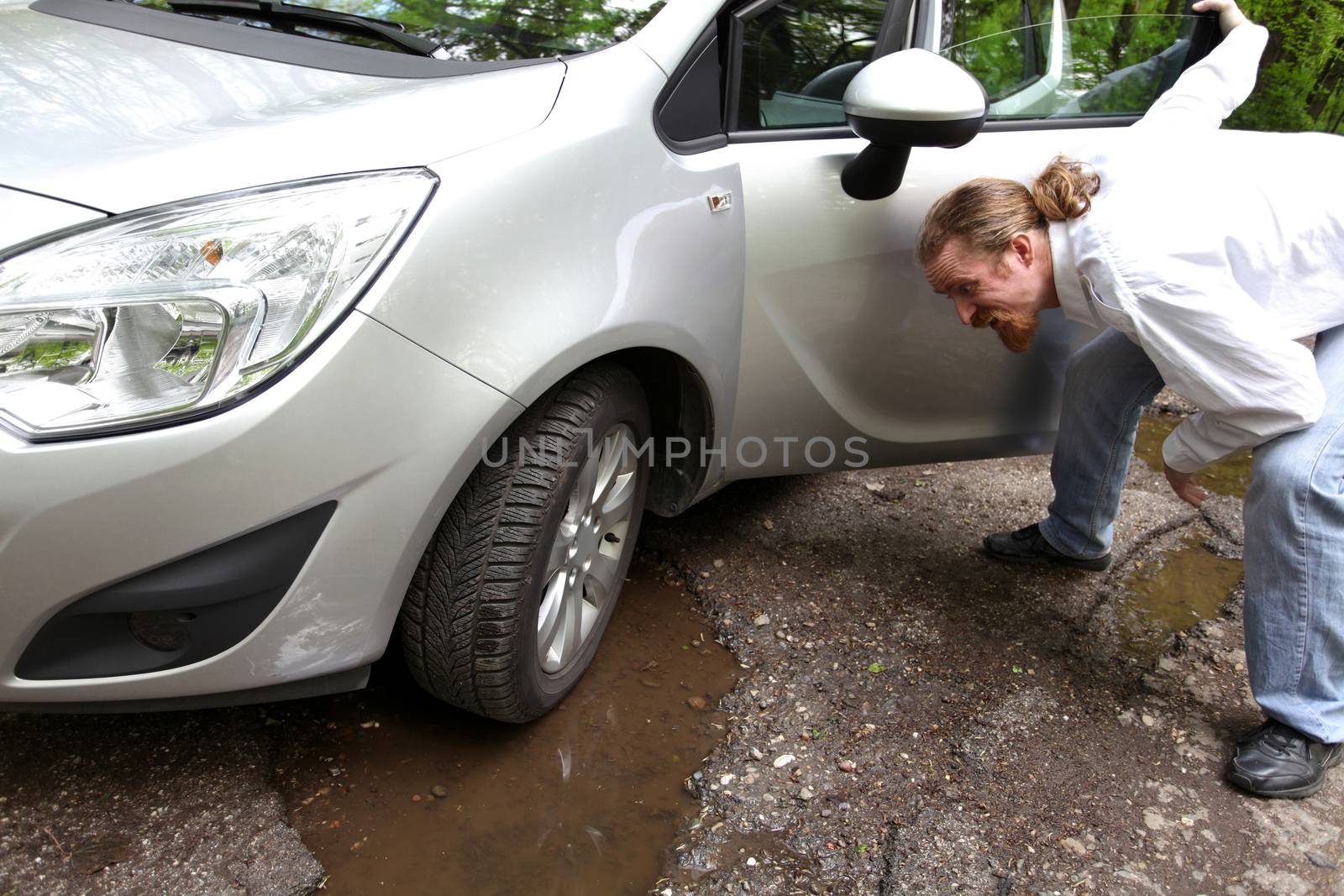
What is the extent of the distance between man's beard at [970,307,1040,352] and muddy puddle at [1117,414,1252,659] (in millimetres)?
808

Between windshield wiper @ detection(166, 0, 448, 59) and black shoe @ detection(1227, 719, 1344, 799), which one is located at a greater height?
windshield wiper @ detection(166, 0, 448, 59)

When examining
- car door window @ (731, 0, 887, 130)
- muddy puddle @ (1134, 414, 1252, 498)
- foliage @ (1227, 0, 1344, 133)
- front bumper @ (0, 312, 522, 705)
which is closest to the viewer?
front bumper @ (0, 312, 522, 705)

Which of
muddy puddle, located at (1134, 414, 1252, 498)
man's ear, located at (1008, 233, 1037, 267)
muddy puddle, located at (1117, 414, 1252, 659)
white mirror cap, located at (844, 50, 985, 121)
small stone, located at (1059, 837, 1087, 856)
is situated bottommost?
muddy puddle, located at (1134, 414, 1252, 498)

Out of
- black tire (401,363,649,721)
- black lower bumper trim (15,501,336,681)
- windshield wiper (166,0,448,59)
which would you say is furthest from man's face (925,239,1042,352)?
black lower bumper trim (15,501,336,681)

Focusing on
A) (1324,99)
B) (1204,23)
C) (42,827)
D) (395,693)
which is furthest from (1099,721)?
(1324,99)

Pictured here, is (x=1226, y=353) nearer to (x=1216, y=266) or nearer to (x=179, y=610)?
(x=1216, y=266)

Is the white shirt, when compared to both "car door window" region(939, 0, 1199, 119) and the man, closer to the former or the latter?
the man

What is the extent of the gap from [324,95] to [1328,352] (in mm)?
1880

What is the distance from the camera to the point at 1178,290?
5.68 ft

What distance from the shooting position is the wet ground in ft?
5.52

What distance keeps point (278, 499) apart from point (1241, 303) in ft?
5.09

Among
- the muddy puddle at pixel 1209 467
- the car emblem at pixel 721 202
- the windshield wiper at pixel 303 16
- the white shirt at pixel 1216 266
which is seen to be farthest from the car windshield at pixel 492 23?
the muddy puddle at pixel 1209 467

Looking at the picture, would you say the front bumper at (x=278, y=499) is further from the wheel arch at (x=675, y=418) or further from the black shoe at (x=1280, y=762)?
the black shoe at (x=1280, y=762)

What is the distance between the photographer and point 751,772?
1895 millimetres
